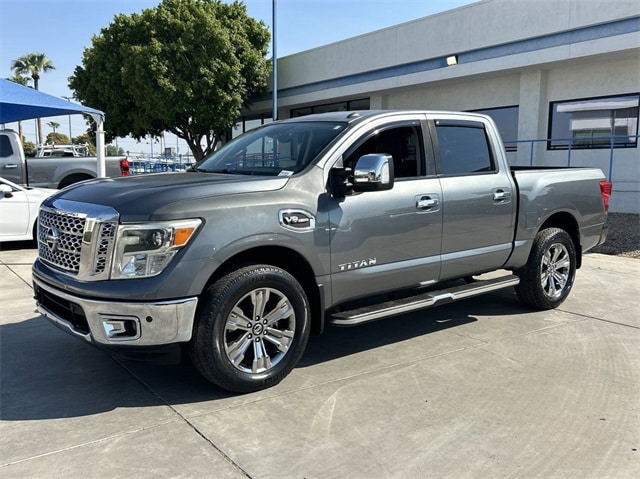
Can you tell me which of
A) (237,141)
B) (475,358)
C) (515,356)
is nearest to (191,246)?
(237,141)

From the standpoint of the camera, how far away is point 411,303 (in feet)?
15.6

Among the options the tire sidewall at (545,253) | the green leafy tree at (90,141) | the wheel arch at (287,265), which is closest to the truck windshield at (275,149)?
the wheel arch at (287,265)

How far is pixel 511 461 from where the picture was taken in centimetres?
313

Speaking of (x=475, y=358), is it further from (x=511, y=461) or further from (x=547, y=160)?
(x=547, y=160)

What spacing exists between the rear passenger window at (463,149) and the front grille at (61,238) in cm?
302

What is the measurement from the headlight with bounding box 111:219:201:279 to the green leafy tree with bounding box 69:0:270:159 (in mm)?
22702

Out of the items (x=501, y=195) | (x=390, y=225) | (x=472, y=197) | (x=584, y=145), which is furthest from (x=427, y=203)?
(x=584, y=145)

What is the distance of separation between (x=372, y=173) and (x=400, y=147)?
913mm

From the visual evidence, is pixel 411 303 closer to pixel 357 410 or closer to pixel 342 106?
pixel 357 410

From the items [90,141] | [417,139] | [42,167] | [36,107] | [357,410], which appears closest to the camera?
[357,410]

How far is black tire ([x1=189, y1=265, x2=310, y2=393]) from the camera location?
12.2ft

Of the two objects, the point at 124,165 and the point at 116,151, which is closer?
the point at 124,165

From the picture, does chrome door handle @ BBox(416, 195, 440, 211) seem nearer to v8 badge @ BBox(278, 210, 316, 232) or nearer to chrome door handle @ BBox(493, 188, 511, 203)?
chrome door handle @ BBox(493, 188, 511, 203)

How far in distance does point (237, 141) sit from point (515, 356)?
3.18 metres
